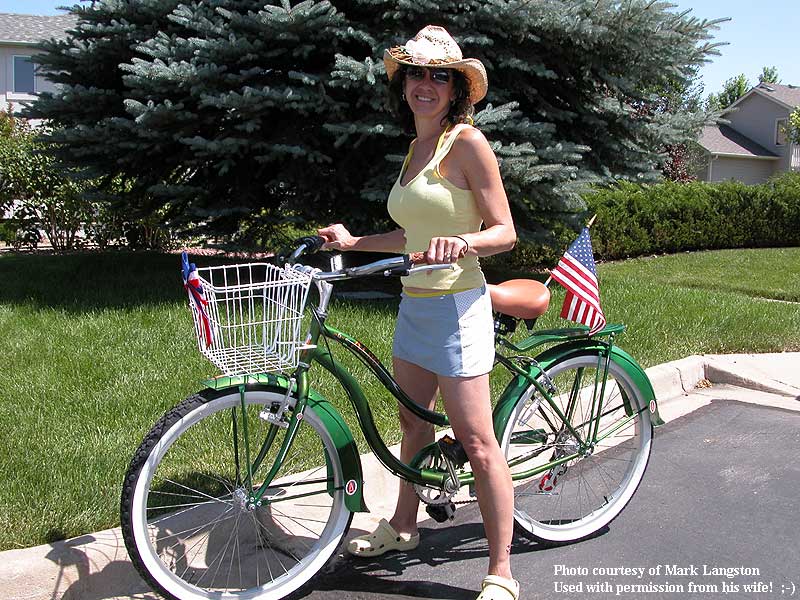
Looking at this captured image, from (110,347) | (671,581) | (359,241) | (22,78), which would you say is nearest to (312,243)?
(359,241)

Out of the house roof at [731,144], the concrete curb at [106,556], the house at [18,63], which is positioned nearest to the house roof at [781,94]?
the house roof at [731,144]

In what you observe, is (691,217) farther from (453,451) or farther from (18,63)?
(18,63)

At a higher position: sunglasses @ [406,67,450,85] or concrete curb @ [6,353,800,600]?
sunglasses @ [406,67,450,85]

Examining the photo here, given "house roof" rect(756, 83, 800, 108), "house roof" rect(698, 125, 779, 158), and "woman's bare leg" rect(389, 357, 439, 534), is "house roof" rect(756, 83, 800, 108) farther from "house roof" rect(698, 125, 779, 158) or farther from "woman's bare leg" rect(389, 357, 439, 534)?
"woman's bare leg" rect(389, 357, 439, 534)

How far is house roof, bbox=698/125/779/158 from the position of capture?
39.3 metres

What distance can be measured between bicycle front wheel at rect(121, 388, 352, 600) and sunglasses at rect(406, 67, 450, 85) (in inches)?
49.0

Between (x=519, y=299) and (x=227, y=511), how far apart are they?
1460 mm

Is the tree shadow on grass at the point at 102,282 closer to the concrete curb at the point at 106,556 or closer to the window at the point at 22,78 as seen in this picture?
the concrete curb at the point at 106,556

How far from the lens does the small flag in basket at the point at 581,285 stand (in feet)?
11.4

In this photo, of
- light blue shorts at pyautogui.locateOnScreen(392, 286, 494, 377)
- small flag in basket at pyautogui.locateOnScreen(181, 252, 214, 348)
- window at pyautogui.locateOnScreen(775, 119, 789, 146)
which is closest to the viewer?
small flag in basket at pyautogui.locateOnScreen(181, 252, 214, 348)

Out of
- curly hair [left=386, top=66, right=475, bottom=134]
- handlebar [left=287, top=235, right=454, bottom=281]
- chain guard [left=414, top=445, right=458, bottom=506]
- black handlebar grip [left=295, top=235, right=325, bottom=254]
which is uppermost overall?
curly hair [left=386, top=66, right=475, bottom=134]

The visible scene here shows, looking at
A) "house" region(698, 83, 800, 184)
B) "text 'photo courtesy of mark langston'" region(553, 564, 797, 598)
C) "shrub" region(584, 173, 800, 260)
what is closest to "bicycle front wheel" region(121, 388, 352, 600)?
"text 'photo courtesy of mark langston'" region(553, 564, 797, 598)

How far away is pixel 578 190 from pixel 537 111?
0.99 metres

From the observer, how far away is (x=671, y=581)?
129 inches
